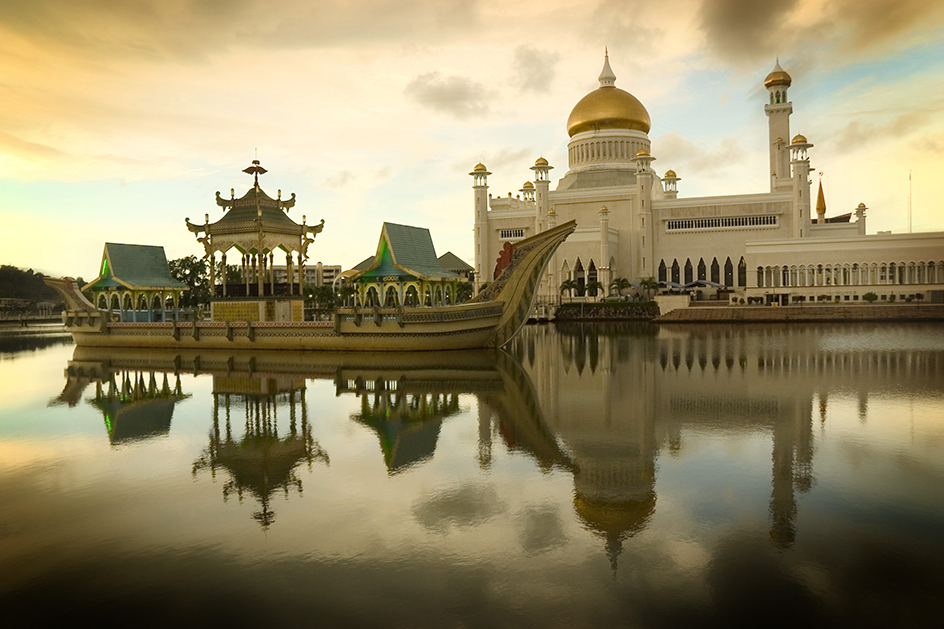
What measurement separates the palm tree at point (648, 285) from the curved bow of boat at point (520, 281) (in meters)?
28.0

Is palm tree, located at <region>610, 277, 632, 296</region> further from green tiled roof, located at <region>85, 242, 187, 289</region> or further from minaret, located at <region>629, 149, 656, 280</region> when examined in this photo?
green tiled roof, located at <region>85, 242, 187, 289</region>

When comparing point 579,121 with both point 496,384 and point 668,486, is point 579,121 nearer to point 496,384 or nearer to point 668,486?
point 496,384

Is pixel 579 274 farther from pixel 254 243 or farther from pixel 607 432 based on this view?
pixel 607 432

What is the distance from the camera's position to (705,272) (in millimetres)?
52312

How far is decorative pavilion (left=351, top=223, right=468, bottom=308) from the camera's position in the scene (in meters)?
23.4

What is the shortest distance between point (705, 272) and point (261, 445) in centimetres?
4818

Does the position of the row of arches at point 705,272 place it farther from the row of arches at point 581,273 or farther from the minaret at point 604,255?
the minaret at point 604,255

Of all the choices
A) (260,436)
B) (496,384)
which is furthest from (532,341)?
(260,436)

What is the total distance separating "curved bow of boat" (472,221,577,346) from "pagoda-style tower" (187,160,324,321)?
8.86 m

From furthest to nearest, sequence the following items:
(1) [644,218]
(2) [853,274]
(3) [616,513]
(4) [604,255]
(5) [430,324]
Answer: (1) [644,218] → (4) [604,255] → (2) [853,274] → (5) [430,324] → (3) [616,513]

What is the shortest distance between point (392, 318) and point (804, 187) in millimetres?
39917

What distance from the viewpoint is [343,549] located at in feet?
18.5

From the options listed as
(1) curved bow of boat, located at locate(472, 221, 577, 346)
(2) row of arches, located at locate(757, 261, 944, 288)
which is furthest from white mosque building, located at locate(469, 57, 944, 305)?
(1) curved bow of boat, located at locate(472, 221, 577, 346)

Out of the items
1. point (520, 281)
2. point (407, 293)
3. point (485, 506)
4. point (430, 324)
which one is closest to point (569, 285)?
point (407, 293)
